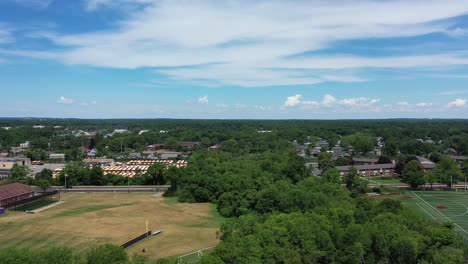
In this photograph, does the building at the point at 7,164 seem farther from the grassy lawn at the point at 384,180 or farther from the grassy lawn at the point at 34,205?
the grassy lawn at the point at 384,180

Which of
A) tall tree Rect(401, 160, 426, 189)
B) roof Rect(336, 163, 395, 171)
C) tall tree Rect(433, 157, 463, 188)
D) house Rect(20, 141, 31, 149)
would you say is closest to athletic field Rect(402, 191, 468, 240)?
tall tree Rect(401, 160, 426, 189)

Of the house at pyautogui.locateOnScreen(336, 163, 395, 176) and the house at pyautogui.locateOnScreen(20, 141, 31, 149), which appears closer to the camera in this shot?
the house at pyautogui.locateOnScreen(336, 163, 395, 176)

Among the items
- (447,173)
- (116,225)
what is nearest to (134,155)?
(116,225)

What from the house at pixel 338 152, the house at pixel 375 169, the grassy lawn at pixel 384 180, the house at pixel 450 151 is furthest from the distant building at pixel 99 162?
the house at pixel 450 151

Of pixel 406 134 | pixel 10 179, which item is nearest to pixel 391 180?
pixel 10 179

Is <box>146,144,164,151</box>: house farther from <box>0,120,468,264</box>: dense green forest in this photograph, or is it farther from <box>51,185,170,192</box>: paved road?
<box>51,185,170,192</box>: paved road

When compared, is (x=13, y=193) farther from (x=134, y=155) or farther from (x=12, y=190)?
(x=134, y=155)
